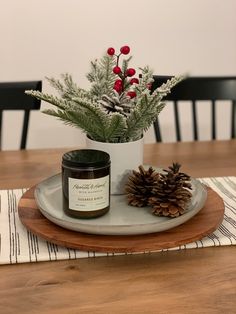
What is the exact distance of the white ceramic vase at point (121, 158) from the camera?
3.13 feet

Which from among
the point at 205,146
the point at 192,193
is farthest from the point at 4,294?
the point at 205,146

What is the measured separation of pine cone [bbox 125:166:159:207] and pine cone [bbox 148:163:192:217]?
23 millimetres

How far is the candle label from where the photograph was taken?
2.76 feet

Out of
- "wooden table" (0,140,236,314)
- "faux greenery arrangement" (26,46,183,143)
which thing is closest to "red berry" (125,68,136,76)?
"faux greenery arrangement" (26,46,183,143)

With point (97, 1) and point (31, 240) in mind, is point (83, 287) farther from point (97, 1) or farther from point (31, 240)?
point (97, 1)

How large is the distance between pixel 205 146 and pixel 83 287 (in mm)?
824

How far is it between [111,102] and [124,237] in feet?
0.85

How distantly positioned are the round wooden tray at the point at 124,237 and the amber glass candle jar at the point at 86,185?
0.15 feet

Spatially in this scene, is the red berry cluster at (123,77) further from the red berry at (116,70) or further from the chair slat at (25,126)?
the chair slat at (25,126)

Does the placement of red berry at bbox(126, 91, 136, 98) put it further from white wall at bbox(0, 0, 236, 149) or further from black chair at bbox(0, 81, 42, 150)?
→ white wall at bbox(0, 0, 236, 149)

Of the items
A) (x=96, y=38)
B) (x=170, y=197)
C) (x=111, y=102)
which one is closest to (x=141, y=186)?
(x=170, y=197)

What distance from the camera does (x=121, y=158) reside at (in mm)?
965

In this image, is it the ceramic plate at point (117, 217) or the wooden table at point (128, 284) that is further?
the ceramic plate at point (117, 217)

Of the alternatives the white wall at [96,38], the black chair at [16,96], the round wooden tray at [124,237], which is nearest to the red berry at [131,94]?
the round wooden tray at [124,237]
